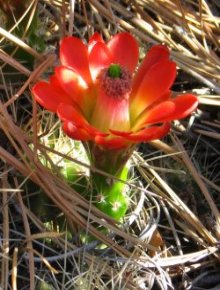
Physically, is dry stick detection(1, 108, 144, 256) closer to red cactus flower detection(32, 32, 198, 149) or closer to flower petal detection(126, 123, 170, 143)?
red cactus flower detection(32, 32, 198, 149)

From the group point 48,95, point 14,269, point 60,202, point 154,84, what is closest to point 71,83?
point 48,95

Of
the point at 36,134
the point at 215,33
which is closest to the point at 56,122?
the point at 36,134

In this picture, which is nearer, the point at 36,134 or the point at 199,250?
the point at 36,134

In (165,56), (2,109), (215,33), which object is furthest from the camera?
(215,33)

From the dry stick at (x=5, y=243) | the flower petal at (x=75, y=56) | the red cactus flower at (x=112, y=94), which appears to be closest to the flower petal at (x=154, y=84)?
the red cactus flower at (x=112, y=94)

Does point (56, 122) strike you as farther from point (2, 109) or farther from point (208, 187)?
point (208, 187)

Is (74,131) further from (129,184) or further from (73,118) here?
(129,184)
